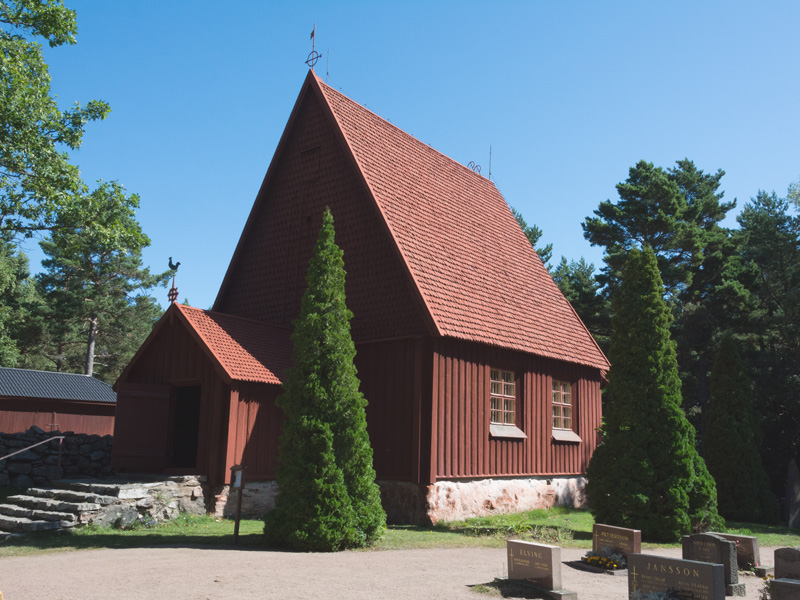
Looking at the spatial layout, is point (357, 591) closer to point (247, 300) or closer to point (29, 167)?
point (247, 300)

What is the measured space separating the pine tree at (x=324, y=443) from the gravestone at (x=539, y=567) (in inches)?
129

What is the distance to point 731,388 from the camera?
22.5m

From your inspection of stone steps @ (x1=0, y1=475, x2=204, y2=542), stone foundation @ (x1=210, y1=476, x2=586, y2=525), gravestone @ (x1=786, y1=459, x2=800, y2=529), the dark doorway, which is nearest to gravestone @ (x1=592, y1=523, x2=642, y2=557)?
stone foundation @ (x1=210, y1=476, x2=586, y2=525)

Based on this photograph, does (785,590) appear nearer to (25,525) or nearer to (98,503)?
(98,503)

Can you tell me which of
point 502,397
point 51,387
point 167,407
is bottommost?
point 167,407

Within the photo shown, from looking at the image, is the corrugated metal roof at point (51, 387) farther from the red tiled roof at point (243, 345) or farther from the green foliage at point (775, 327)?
the green foliage at point (775, 327)

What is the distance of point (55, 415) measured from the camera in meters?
28.8

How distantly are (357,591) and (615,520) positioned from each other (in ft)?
24.4

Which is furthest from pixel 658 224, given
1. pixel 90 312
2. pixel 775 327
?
pixel 90 312

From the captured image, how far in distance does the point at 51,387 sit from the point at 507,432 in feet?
67.5

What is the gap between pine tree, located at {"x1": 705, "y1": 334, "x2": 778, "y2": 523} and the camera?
21094 millimetres

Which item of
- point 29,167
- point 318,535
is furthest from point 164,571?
point 29,167

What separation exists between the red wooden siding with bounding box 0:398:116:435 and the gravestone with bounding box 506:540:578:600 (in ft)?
79.3

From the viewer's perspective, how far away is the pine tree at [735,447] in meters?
21.1
